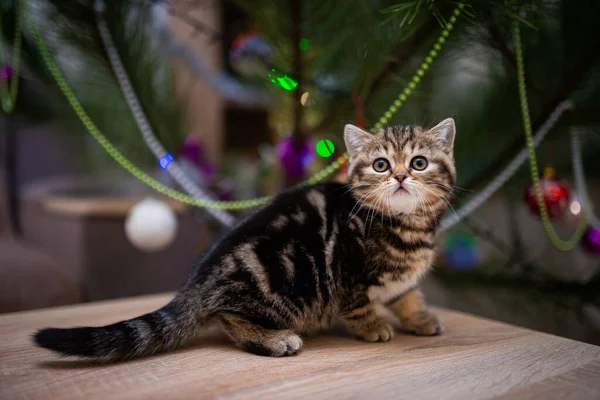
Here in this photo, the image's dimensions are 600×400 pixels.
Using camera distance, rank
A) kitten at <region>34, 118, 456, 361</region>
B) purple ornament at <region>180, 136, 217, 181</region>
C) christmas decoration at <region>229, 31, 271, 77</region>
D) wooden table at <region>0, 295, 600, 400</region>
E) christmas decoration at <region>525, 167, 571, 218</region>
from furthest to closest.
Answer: purple ornament at <region>180, 136, 217, 181</region>
christmas decoration at <region>229, 31, 271, 77</region>
christmas decoration at <region>525, 167, 571, 218</region>
kitten at <region>34, 118, 456, 361</region>
wooden table at <region>0, 295, 600, 400</region>

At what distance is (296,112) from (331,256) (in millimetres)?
380

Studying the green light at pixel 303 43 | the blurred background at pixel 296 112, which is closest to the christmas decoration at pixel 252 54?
the blurred background at pixel 296 112

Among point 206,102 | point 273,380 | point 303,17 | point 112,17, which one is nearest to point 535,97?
point 303,17

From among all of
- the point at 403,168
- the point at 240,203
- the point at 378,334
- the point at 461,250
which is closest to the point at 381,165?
the point at 403,168

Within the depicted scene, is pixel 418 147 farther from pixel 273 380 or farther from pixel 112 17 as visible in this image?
pixel 112 17

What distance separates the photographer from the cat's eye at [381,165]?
825 millimetres

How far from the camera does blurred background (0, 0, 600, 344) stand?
940mm

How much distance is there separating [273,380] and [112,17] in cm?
81

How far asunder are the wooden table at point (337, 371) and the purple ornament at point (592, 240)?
418 mm

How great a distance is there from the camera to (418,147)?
82 cm

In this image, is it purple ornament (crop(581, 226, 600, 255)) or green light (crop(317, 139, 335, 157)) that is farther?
purple ornament (crop(581, 226, 600, 255))

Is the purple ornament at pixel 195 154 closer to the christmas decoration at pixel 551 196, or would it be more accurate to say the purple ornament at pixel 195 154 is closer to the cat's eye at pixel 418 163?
the cat's eye at pixel 418 163

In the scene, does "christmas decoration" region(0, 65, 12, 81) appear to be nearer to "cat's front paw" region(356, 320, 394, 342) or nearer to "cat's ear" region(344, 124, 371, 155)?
"cat's ear" region(344, 124, 371, 155)

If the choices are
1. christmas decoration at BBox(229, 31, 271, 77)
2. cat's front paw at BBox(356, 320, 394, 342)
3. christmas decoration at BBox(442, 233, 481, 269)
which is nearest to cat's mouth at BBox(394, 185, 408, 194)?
cat's front paw at BBox(356, 320, 394, 342)
